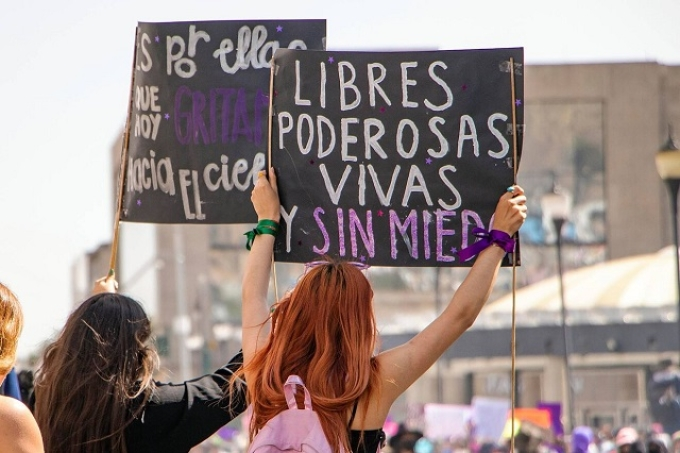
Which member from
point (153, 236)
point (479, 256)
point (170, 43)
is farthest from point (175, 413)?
point (153, 236)

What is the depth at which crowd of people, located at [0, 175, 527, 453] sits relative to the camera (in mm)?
4176

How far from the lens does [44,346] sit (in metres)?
4.80

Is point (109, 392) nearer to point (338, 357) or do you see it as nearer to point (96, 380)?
point (96, 380)

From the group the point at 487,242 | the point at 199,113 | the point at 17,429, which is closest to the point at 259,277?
the point at 487,242

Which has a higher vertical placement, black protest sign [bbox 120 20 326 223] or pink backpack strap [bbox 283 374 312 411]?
black protest sign [bbox 120 20 326 223]

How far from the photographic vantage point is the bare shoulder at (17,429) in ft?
12.6

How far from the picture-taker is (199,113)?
6594 millimetres

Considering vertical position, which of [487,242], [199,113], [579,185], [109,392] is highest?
[579,185]

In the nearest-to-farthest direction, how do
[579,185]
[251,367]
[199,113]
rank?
[251,367] → [199,113] → [579,185]

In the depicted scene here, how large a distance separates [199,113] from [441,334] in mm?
2553

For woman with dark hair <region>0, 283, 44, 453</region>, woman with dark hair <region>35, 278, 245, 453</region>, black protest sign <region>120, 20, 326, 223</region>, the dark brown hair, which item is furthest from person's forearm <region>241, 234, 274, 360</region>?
black protest sign <region>120, 20, 326, 223</region>

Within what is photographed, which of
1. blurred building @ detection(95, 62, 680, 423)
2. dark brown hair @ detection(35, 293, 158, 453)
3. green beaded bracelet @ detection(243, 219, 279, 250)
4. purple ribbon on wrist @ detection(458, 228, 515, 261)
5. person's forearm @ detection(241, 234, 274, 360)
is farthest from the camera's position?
blurred building @ detection(95, 62, 680, 423)

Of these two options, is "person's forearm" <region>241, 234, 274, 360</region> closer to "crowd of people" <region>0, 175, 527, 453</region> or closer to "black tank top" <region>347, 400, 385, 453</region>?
"crowd of people" <region>0, 175, 527, 453</region>

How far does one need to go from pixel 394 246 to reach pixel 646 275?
27865mm
